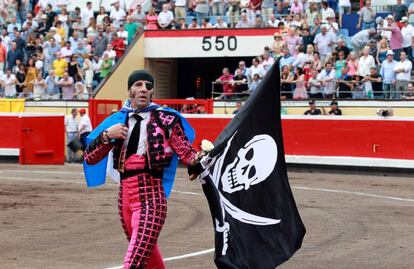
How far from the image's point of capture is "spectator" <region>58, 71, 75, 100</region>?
27656mm

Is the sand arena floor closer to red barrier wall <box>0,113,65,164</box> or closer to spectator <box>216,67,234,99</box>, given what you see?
red barrier wall <box>0,113,65,164</box>

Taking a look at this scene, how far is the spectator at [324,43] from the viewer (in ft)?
79.7

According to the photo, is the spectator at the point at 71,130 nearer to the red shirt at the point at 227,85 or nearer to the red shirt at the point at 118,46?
the red shirt at the point at 118,46

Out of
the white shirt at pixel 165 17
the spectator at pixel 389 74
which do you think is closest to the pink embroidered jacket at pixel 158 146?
the spectator at pixel 389 74

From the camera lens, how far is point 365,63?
22.7 metres

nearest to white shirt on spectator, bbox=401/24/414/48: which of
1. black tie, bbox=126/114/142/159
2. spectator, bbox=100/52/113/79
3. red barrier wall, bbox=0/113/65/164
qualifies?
red barrier wall, bbox=0/113/65/164

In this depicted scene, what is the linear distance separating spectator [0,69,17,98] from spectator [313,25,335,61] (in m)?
8.91

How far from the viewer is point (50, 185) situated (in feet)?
59.2

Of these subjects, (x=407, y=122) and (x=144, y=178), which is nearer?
(x=144, y=178)

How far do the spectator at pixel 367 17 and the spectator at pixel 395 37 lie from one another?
1.46 metres

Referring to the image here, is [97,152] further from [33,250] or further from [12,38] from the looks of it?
[12,38]

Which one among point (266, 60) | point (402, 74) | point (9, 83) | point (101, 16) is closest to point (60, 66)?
point (9, 83)

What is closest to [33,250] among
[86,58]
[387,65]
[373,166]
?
[373,166]

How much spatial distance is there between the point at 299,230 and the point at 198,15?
72.6ft
